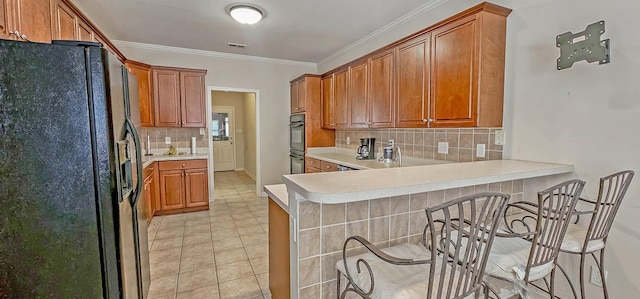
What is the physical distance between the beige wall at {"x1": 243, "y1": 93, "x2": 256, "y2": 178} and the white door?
469mm

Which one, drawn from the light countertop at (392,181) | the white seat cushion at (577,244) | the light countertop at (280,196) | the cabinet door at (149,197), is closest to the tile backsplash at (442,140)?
the light countertop at (392,181)

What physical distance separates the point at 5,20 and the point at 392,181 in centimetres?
214

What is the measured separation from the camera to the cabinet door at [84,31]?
2453 millimetres

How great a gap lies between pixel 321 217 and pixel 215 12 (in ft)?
8.89

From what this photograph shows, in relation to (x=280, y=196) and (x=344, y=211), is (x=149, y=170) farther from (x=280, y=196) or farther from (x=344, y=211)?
(x=344, y=211)

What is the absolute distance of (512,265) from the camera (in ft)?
4.45

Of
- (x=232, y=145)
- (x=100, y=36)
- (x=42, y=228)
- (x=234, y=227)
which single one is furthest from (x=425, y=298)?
(x=232, y=145)

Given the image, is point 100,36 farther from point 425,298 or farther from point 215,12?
point 425,298

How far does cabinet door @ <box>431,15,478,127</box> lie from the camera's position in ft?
7.21

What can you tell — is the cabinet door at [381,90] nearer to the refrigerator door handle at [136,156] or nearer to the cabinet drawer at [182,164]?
the refrigerator door handle at [136,156]

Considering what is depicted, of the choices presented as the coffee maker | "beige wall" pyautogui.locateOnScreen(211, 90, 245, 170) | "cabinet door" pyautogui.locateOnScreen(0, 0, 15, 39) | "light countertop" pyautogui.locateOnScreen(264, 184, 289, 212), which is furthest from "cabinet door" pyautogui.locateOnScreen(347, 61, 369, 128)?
"beige wall" pyautogui.locateOnScreen(211, 90, 245, 170)

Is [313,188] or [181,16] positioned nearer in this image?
[313,188]

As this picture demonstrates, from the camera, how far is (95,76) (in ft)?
3.85

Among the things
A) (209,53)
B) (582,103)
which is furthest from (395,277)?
(209,53)
